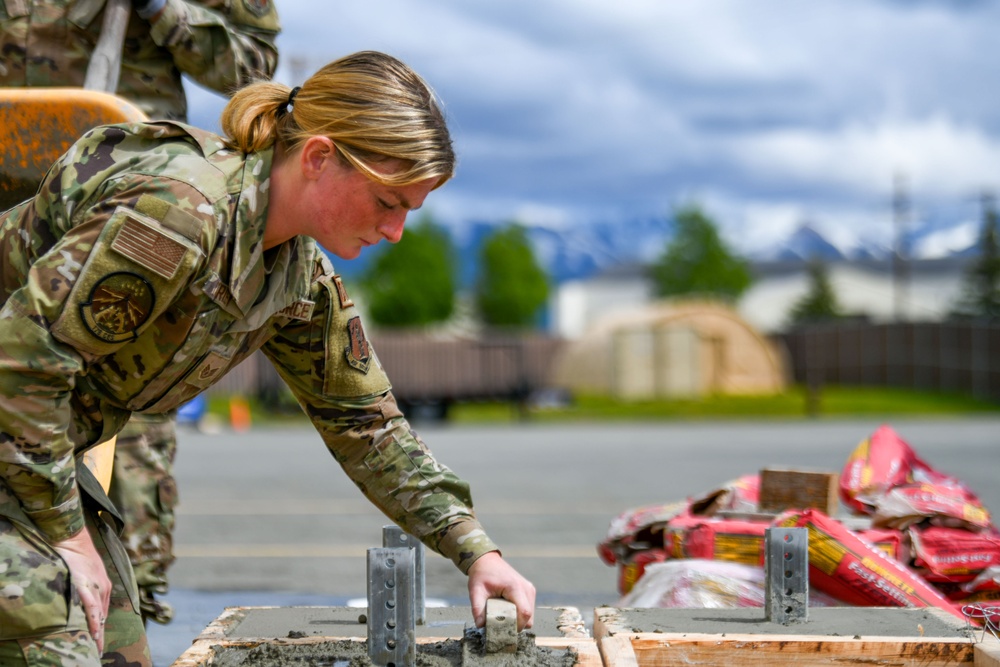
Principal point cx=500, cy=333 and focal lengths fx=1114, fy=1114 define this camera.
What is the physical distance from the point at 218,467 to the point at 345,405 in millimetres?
9768

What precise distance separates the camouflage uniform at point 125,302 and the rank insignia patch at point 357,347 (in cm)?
4

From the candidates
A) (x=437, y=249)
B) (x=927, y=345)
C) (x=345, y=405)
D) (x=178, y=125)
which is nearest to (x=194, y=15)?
(x=178, y=125)

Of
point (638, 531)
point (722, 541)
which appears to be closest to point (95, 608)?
point (722, 541)

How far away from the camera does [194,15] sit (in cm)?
324

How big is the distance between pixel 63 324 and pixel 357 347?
0.80m

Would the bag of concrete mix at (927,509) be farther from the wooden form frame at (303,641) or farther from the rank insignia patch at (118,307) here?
the rank insignia patch at (118,307)

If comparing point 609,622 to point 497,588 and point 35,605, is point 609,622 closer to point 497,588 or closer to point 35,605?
point 497,588

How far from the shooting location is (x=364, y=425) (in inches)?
104

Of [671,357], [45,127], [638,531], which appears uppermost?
[45,127]

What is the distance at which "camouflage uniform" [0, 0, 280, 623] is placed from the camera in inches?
126

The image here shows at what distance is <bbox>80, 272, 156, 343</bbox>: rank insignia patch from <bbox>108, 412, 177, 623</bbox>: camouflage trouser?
1273 mm

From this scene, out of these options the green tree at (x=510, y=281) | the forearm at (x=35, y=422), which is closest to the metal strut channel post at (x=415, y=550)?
the forearm at (x=35, y=422)

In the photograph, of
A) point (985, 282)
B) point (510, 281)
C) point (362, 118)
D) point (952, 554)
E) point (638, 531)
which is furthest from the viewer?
point (510, 281)

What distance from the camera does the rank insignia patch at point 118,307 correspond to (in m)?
1.97
